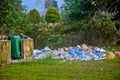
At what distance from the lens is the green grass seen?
417 inches

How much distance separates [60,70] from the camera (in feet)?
39.5

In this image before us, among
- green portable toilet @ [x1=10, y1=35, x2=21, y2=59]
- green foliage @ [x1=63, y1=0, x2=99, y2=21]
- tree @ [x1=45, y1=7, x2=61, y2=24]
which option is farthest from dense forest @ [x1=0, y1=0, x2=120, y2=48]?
tree @ [x1=45, y1=7, x2=61, y2=24]

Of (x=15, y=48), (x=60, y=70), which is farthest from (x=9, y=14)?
(x=60, y=70)

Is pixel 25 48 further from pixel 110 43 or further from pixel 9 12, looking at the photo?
pixel 110 43

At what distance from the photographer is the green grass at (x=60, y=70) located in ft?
34.8

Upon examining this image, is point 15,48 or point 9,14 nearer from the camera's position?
point 15,48

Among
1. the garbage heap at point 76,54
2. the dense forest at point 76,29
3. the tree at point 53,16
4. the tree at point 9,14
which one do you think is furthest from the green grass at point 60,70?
the tree at point 53,16

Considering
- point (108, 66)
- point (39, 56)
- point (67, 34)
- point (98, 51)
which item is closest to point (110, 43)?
point (67, 34)

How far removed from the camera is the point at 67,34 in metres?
22.1

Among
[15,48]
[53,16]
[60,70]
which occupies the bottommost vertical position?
[60,70]

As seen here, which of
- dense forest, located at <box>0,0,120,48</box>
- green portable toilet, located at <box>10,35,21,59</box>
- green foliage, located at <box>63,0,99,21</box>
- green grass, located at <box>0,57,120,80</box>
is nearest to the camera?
green grass, located at <box>0,57,120,80</box>

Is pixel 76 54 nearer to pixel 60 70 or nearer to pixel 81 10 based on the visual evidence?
pixel 60 70

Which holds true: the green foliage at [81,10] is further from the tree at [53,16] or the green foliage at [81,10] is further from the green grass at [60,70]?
the green grass at [60,70]

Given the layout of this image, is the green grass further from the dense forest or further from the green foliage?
the green foliage
